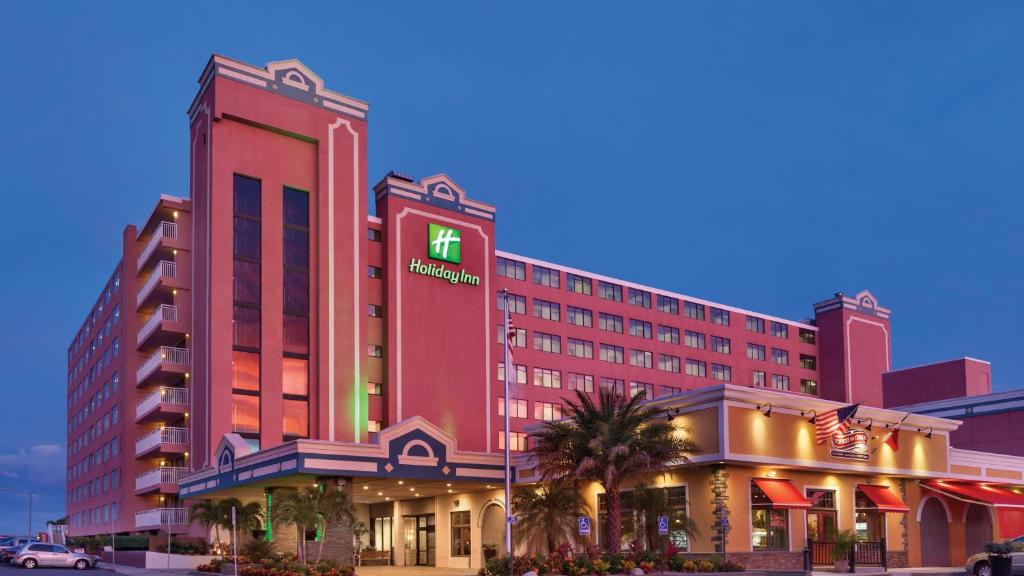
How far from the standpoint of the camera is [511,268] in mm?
86438

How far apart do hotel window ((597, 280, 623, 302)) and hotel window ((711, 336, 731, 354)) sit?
40.9ft

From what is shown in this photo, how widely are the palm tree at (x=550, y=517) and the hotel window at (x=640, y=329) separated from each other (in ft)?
166

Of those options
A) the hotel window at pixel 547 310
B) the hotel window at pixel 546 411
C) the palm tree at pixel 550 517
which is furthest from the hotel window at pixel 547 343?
the palm tree at pixel 550 517

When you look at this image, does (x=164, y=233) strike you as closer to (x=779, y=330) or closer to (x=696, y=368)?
(x=696, y=368)

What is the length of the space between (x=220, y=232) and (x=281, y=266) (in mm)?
4479

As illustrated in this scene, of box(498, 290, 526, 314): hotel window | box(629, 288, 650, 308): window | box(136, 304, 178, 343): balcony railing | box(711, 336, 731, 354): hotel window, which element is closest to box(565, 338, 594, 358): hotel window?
box(498, 290, 526, 314): hotel window

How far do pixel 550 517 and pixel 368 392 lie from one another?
26262 millimetres

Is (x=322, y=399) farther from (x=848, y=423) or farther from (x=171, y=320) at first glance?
(x=848, y=423)

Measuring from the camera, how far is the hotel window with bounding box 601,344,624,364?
9300 cm

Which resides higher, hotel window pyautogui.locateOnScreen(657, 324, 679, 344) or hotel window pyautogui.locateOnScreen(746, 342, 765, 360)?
hotel window pyautogui.locateOnScreen(657, 324, 679, 344)

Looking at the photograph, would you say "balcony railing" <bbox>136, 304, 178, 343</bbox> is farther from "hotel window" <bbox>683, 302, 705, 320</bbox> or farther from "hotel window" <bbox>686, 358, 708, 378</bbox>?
"hotel window" <bbox>683, 302, 705, 320</bbox>

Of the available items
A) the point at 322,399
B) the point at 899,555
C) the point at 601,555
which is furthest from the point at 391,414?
the point at 899,555

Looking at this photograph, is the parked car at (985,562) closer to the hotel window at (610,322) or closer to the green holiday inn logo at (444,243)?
the green holiday inn logo at (444,243)

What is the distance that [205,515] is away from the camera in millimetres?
53719
